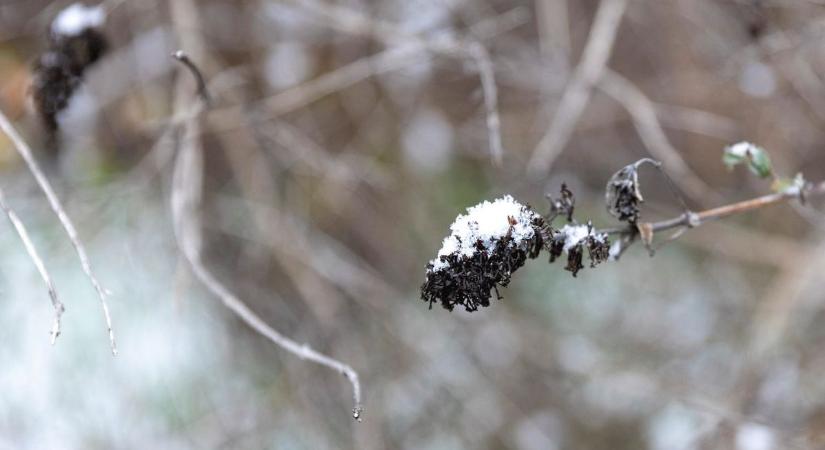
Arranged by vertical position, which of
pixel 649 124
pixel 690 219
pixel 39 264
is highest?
pixel 649 124

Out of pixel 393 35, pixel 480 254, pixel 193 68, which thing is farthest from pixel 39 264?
pixel 393 35

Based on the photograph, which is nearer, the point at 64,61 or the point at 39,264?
the point at 39,264

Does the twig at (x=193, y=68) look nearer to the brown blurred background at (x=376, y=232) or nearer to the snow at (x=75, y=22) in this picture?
the snow at (x=75, y=22)

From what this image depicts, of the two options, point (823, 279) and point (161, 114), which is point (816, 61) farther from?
point (161, 114)

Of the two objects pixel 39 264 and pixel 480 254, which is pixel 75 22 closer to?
pixel 39 264

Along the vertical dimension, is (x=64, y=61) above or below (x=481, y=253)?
above

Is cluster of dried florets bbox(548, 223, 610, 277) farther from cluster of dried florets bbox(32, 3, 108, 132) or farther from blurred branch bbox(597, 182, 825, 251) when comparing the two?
cluster of dried florets bbox(32, 3, 108, 132)

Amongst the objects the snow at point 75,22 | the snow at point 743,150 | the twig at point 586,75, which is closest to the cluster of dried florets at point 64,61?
the snow at point 75,22
